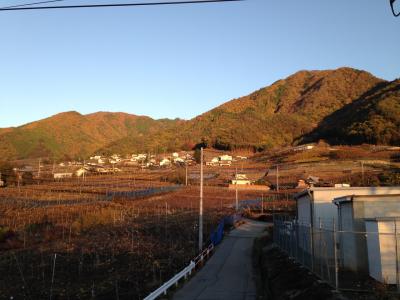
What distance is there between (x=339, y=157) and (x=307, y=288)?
337 ft

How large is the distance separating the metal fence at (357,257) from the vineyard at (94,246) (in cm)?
628

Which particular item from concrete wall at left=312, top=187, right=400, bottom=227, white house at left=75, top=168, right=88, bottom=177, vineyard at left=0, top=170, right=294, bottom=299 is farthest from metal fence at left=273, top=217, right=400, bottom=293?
white house at left=75, top=168, right=88, bottom=177

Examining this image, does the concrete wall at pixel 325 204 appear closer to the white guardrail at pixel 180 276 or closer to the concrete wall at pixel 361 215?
the concrete wall at pixel 361 215

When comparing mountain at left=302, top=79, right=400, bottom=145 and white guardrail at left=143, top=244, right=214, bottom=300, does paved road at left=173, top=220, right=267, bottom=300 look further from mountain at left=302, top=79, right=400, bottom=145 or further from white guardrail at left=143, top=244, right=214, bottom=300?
mountain at left=302, top=79, right=400, bottom=145

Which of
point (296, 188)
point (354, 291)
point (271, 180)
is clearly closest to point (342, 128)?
point (271, 180)

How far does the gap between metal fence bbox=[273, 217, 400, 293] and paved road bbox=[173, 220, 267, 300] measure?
8.77ft

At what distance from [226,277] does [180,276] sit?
342cm

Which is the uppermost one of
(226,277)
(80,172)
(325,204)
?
(80,172)

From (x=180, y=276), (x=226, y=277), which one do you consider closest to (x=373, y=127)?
(x=226, y=277)

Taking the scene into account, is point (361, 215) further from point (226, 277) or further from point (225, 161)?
point (225, 161)

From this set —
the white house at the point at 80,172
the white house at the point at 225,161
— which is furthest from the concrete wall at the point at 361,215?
the white house at the point at 225,161

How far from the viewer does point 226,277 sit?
74.1ft

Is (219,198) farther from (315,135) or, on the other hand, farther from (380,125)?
(315,135)

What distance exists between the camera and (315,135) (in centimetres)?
19612
